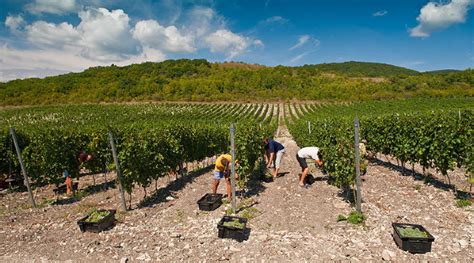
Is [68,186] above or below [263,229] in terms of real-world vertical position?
above

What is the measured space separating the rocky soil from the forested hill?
218 feet

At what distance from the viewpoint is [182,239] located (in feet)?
19.1

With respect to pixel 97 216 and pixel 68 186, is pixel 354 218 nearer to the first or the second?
pixel 97 216

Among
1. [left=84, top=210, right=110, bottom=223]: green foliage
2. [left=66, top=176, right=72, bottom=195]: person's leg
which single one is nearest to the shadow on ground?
[left=84, top=210, right=110, bottom=223]: green foliage

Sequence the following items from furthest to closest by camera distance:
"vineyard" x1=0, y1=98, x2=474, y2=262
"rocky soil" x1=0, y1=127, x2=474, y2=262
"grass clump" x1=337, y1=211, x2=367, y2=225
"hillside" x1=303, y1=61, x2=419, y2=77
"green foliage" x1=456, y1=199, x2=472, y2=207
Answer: "hillside" x1=303, y1=61, x2=419, y2=77 → "green foliage" x1=456, y1=199, x2=472, y2=207 → "grass clump" x1=337, y1=211, x2=367, y2=225 → "vineyard" x1=0, y1=98, x2=474, y2=262 → "rocky soil" x1=0, y1=127, x2=474, y2=262

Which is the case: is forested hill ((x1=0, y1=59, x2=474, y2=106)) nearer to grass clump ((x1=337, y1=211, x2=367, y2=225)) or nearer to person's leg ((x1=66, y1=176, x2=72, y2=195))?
person's leg ((x1=66, y1=176, x2=72, y2=195))

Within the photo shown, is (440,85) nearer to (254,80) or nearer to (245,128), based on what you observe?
(254,80)

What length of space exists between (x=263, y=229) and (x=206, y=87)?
87861 millimetres

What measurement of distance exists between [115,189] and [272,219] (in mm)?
6820

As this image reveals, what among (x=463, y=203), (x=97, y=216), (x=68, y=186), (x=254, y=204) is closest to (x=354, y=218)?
(x=254, y=204)

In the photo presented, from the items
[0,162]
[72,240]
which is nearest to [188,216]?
[72,240]

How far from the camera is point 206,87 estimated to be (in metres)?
91.4

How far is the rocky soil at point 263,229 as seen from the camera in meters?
5.09

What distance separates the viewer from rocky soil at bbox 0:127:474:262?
509cm
